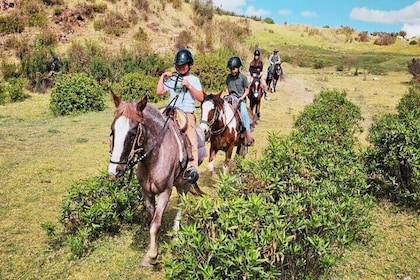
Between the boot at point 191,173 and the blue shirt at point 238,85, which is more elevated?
the blue shirt at point 238,85

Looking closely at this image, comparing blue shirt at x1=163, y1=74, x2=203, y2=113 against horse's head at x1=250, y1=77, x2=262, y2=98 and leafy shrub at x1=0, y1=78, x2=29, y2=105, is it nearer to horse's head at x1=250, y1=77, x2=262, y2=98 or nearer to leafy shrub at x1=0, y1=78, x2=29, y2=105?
horse's head at x1=250, y1=77, x2=262, y2=98

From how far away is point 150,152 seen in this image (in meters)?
4.05

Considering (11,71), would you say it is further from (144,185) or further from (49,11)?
(144,185)

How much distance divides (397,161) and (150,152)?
4.20 m

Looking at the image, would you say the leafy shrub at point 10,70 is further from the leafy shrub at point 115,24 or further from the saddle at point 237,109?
the saddle at point 237,109

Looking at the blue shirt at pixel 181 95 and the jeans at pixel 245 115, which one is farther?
the jeans at pixel 245 115

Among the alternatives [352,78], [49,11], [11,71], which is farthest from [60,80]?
[352,78]

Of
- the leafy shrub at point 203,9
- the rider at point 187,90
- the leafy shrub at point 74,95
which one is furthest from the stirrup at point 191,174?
the leafy shrub at point 203,9

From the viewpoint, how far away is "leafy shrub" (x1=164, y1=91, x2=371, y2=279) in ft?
9.46

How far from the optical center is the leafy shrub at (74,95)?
13.1m

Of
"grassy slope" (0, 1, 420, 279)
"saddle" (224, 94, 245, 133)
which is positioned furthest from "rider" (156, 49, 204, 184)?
"saddle" (224, 94, 245, 133)

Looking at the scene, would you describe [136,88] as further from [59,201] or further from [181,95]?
[181,95]

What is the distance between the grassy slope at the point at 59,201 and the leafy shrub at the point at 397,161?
339mm

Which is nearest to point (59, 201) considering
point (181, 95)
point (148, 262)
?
point (148, 262)
